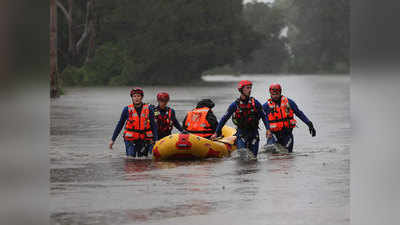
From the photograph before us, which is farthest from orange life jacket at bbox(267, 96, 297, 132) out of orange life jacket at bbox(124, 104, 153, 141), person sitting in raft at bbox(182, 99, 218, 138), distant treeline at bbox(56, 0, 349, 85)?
distant treeline at bbox(56, 0, 349, 85)

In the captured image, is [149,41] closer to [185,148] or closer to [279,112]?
[279,112]

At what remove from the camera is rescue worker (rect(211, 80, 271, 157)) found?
53.5ft

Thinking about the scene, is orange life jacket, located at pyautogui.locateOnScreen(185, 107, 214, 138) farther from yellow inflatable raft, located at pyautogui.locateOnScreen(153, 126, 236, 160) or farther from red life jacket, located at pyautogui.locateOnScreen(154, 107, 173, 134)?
yellow inflatable raft, located at pyautogui.locateOnScreen(153, 126, 236, 160)

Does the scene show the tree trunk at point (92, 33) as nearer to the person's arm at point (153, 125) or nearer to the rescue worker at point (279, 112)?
the rescue worker at point (279, 112)

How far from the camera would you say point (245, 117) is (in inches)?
655

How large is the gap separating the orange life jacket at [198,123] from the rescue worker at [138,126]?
1.03m

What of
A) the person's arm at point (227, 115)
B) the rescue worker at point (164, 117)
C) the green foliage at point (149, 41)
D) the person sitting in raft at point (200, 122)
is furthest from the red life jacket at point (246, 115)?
the green foliage at point (149, 41)

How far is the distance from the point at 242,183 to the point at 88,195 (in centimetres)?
258

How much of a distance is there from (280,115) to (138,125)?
277 centimetres

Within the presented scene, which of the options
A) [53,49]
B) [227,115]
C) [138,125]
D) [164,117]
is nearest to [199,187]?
[227,115]

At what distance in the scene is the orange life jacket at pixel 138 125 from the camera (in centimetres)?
1638
